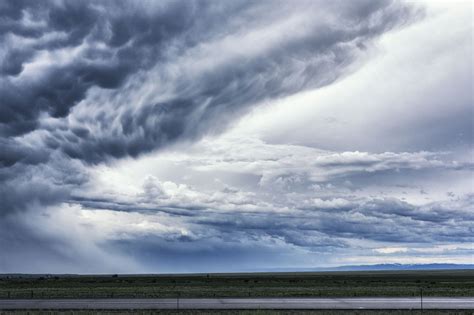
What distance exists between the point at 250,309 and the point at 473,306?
19674 mm

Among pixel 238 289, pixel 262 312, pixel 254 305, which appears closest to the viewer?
pixel 262 312

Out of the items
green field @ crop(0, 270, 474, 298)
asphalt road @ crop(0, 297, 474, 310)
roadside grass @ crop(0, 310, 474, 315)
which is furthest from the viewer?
green field @ crop(0, 270, 474, 298)

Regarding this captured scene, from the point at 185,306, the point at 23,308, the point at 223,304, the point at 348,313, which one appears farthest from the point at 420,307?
the point at 23,308

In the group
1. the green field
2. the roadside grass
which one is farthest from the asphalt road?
the green field

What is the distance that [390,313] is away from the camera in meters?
39.0

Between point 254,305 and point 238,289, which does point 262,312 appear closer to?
point 254,305

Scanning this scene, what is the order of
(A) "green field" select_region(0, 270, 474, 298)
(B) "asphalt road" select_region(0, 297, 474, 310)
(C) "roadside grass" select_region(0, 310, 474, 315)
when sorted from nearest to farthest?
(C) "roadside grass" select_region(0, 310, 474, 315) < (B) "asphalt road" select_region(0, 297, 474, 310) < (A) "green field" select_region(0, 270, 474, 298)

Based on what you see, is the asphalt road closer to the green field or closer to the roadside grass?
the roadside grass

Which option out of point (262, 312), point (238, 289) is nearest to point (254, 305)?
point (262, 312)

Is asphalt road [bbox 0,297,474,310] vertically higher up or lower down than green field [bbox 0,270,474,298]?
higher up

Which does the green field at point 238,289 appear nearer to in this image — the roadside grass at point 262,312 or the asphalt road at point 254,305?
the asphalt road at point 254,305

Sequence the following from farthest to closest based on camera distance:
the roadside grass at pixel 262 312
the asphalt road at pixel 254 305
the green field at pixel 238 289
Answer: the green field at pixel 238 289 < the asphalt road at pixel 254 305 < the roadside grass at pixel 262 312

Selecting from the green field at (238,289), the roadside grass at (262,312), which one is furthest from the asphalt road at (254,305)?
the green field at (238,289)

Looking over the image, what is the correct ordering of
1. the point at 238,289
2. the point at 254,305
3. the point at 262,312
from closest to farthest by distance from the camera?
the point at 262,312 < the point at 254,305 < the point at 238,289
